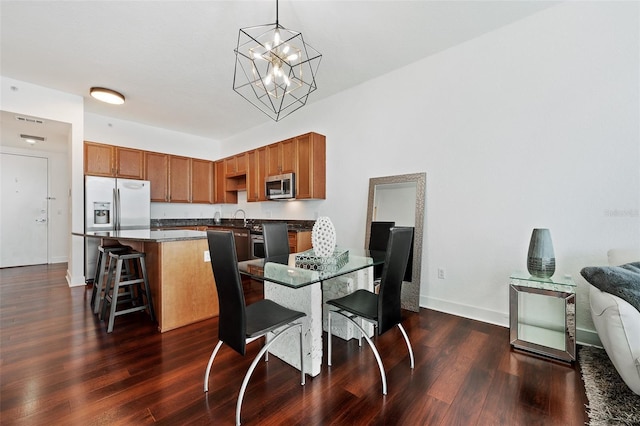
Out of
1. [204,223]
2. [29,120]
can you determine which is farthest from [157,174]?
[29,120]

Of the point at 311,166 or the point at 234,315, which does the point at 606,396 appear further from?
the point at 311,166

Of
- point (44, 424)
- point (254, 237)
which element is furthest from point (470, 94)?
point (44, 424)

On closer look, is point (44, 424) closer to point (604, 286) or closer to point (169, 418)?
point (169, 418)

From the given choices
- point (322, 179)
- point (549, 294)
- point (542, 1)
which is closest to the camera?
point (549, 294)

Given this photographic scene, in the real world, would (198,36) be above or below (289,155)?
above

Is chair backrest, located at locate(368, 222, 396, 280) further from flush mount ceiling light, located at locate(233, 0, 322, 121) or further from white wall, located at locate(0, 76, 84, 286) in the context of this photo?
white wall, located at locate(0, 76, 84, 286)

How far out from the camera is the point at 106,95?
150 inches

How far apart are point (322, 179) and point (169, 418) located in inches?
129

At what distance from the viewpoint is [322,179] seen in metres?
4.12

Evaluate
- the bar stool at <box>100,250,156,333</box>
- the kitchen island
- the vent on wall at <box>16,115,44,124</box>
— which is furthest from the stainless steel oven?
the vent on wall at <box>16,115,44,124</box>

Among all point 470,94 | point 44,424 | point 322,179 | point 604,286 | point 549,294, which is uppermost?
point 470,94

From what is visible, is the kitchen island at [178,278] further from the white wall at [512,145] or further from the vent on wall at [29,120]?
the vent on wall at [29,120]

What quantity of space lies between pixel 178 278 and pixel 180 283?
0.18 feet

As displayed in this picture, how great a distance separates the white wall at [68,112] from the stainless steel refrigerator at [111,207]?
11 centimetres
